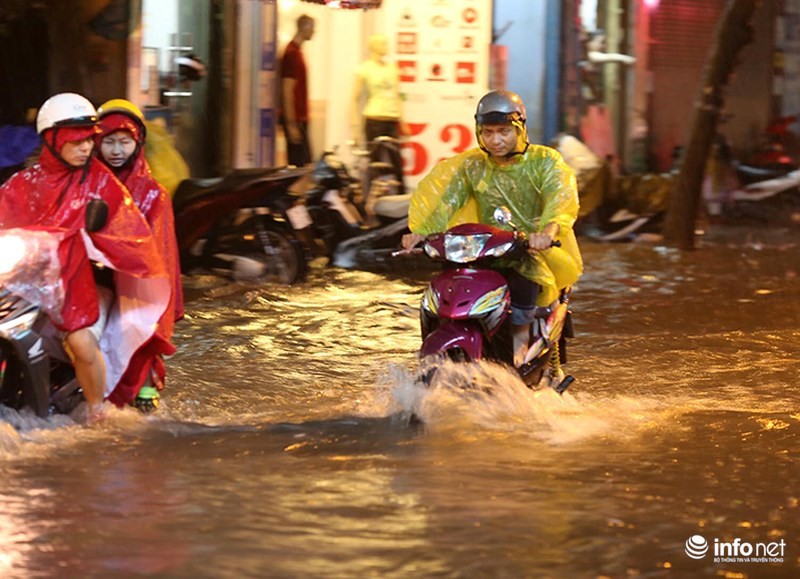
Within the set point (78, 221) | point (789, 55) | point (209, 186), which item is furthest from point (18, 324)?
point (789, 55)

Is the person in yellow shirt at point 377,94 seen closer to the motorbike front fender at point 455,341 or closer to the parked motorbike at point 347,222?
the parked motorbike at point 347,222

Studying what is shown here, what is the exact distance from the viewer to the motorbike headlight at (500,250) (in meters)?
6.47

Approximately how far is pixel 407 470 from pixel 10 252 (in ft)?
5.84

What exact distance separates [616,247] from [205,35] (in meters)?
4.70

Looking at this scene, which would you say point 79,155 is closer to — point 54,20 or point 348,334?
point 348,334

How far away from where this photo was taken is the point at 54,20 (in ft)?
41.0

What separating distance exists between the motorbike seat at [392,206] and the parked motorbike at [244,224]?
3.49 feet

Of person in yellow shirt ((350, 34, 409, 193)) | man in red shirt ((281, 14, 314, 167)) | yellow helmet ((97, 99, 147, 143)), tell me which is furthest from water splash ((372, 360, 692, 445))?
person in yellow shirt ((350, 34, 409, 193))

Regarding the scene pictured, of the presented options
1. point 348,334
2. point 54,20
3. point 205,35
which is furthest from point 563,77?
point 348,334

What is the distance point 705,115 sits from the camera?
1505 cm

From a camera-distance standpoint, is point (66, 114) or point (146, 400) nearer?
point (66, 114)

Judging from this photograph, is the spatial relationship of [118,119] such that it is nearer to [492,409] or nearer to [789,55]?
[492,409]

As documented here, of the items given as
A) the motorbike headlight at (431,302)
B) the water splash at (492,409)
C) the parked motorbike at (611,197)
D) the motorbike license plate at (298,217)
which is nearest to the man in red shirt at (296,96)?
the parked motorbike at (611,197)

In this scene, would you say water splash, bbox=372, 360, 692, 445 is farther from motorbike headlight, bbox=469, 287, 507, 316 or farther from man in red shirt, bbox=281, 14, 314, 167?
man in red shirt, bbox=281, 14, 314, 167
